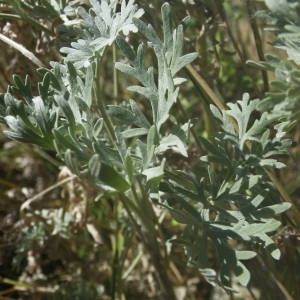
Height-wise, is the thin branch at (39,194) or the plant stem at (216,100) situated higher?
the thin branch at (39,194)

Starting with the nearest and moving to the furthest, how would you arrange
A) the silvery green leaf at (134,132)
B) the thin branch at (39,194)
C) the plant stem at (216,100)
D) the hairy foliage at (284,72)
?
the hairy foliage at (284,72) → the silvery green leaf at (134,132) → the plant stem at (216,100) → the thin branch at (39,194)

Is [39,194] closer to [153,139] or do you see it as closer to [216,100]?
[216,100]

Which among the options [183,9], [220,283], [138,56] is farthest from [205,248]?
[183,9]

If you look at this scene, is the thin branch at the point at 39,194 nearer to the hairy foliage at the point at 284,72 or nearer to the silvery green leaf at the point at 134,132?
the silvery green leaf at the point at 134,132

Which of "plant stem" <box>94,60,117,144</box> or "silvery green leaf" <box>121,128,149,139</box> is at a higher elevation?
"plant stem" <box>94,60,117,144</box>

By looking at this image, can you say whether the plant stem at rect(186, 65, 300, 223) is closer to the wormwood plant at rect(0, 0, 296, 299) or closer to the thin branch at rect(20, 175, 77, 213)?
the wormwood plant at rect(0, 0, 296, 299)

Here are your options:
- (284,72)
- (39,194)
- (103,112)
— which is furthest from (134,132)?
(39,194)

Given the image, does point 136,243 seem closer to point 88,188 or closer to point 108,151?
point 88,188

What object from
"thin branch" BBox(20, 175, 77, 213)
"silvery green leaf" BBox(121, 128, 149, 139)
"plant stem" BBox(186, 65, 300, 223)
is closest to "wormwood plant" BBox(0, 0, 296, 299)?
"silvery green leaf" BBox(121, 128, 149, 139)

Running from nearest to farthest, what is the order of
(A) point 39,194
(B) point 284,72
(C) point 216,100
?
(B) point 284,72 → (C) point 216,100 → (A) point 39,194

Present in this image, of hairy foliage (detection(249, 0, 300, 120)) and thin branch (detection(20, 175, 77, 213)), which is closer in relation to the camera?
hairy foliage (detection(249, 0, 300, 120))

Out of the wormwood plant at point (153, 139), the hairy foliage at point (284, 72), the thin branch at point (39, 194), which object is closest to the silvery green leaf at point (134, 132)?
the wormwood plant at point (153, 139)
